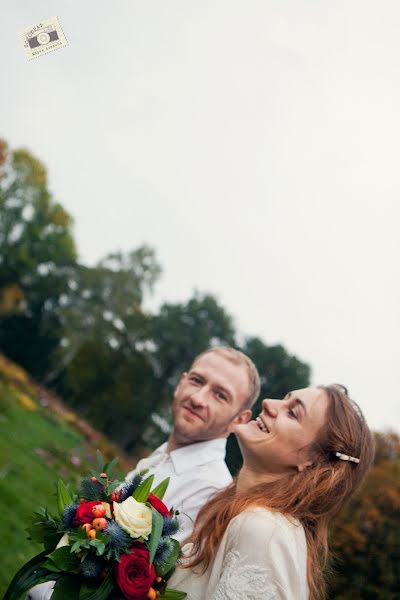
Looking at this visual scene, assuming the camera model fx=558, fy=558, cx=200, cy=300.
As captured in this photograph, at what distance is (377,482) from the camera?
1139cm

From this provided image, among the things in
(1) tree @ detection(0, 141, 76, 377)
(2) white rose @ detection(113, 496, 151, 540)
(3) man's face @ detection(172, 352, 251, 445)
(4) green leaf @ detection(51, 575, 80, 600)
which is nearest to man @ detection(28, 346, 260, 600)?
(3) man's face @ detection(172, 352, 251, 445)

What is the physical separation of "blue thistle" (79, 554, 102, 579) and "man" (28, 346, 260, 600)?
2.68 feet

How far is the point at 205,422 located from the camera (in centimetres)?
312

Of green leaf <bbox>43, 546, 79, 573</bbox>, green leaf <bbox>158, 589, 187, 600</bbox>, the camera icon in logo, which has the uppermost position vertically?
the camera icon in logo

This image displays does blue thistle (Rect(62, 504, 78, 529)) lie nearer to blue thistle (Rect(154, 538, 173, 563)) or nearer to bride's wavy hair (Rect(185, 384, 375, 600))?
blue thistle (Rect(154, 538, 173, 563))

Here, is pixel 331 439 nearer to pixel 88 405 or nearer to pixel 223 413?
pixel 223 413

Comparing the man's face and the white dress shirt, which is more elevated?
the man's face

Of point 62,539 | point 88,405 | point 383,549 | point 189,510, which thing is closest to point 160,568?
point 62,539

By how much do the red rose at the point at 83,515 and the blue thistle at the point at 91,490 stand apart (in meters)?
0.14

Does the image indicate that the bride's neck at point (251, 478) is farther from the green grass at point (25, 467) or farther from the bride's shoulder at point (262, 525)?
the green grass at point (25, 467)

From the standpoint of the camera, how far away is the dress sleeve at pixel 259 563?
194cm

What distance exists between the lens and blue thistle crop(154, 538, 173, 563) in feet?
7.12

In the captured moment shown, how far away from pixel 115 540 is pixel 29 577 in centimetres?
45

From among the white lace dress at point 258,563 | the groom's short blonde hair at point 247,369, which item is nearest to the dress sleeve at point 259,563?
the white lace dress at point 258,563
